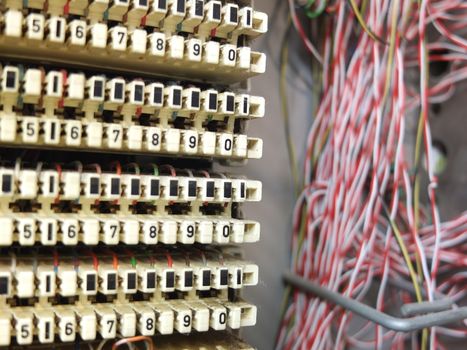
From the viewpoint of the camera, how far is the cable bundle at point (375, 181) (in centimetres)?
100

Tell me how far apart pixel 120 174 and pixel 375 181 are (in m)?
0.50

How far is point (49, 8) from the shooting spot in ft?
2.45

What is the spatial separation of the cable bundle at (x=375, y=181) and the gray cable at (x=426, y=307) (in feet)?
0.12

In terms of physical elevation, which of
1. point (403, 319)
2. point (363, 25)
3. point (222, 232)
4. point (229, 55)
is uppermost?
point (363, 25)

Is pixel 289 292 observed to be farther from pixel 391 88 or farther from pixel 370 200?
pixel 391 88

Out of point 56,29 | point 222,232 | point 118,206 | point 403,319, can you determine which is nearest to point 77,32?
point 56,29

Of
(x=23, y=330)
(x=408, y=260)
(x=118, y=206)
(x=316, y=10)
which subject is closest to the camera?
(x=23, y=330)

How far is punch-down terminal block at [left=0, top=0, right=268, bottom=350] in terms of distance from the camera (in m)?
0.72

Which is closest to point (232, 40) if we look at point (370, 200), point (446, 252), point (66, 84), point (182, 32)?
point (182, 32)

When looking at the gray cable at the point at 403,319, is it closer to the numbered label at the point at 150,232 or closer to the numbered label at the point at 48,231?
the numbered label at the point at 150,232

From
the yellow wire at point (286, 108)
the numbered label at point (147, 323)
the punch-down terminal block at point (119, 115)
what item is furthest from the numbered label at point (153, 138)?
the yellow wire at point (286, 108)

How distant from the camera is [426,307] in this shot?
887 mm

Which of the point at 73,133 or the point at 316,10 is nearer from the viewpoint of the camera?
the point at 73,133

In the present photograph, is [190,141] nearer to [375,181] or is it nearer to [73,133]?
[73,133]
